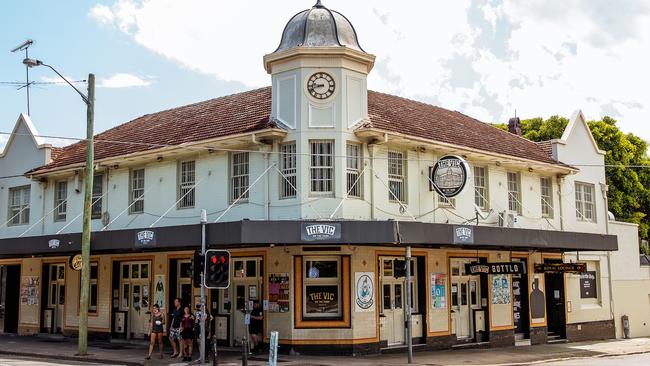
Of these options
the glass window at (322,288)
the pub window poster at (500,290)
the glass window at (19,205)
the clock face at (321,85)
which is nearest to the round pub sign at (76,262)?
the glass window at (19,205)

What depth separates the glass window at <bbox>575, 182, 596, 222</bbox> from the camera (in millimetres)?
29812

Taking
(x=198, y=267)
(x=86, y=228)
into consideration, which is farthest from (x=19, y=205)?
(x=198, y=267)

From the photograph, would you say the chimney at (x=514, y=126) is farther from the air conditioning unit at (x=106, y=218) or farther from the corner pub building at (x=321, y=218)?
the air conditioning unit at (x=106, y=218)

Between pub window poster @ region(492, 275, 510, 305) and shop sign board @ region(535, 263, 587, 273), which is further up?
shop sign board @ region(535, 263, 587, 273)

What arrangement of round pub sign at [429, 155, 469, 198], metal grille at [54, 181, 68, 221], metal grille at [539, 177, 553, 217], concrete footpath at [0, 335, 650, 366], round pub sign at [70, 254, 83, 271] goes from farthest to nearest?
metal grille at [54, 181, 68, 221], metal grille at [539, 177, 553, 217], round pub sign at [70, 254, 83, 271], round pub sign at [429, 155, 469, 198], concrete footpath at [0, 335, 650, 366]

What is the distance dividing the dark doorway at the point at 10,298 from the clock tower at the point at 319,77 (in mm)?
16231

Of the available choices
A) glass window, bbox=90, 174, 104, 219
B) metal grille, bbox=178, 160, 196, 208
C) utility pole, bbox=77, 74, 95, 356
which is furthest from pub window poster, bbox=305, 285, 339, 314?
glass window, bbox=90, 174, 104, 219

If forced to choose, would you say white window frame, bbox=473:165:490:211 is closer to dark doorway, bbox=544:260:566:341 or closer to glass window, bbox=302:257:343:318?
dark doorway, bbox=544:260:566:341

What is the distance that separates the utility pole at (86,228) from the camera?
20.9 metres

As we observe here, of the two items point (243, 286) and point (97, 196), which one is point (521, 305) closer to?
point (243, 286)

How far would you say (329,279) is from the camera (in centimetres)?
2080

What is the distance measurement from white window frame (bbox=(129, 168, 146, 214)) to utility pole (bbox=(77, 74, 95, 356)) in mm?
4089

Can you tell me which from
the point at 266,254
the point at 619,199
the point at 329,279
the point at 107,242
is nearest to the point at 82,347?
the point at 107,242

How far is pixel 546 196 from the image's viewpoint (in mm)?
28422
